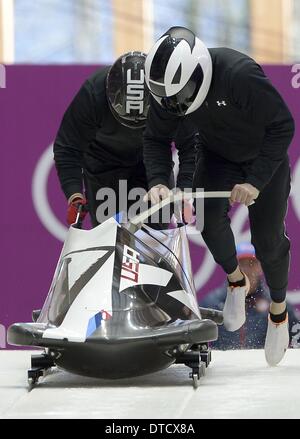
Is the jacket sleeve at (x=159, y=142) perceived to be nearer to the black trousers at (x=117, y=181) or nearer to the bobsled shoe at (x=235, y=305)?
the bobsled shoe at (x=235, y=305)

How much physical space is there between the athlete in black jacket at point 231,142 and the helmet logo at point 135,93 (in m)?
0.41

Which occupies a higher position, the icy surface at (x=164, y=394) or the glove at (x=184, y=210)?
the glove at (x=184, y=210)

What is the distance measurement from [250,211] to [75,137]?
1031 mm

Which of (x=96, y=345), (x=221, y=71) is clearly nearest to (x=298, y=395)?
(x=96, y=345)

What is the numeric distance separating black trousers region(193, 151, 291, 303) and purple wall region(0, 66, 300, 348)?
54.0 inches

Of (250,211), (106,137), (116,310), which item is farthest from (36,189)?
(116,310)

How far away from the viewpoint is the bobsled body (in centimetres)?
401

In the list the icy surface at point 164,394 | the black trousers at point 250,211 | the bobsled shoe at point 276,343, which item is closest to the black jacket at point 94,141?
the black trousers at point 250,211

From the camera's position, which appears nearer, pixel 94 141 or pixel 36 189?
pixel 94 141

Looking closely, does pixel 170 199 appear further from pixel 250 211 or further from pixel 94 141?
pixel 94 141

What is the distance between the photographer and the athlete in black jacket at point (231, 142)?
4258 millimetres

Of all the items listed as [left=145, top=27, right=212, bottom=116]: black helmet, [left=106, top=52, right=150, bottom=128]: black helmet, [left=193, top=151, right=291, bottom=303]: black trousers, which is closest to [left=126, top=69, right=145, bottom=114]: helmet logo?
[left=106, top=52, right=150, bottom=128]: black helmet

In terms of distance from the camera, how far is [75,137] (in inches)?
212

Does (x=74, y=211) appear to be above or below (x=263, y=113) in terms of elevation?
below
